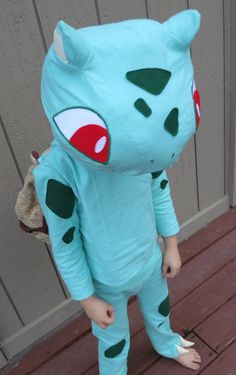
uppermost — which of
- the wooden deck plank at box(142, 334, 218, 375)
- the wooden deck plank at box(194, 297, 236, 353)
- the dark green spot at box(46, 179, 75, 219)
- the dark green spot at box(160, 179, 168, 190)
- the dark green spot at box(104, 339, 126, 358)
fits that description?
the dark green spot at box(46, 179, 75, 219)

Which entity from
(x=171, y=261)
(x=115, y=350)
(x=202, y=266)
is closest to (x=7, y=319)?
(x=115, y=350)

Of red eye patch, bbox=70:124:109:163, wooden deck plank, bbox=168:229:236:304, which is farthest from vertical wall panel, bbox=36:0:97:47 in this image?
wooden deck plank, bbox=168:229:236:304

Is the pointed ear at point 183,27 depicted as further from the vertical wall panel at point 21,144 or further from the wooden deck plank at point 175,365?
the wooden deck plank at point 175,365

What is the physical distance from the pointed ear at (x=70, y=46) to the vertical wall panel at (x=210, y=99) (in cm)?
107

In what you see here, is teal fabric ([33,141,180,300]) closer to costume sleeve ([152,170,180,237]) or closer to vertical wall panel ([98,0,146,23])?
costume sleeve ([152,170,180,237])

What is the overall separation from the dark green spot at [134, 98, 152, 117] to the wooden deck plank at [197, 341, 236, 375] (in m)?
1.14

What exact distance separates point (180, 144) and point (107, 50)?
0.20 m

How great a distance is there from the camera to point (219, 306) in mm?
1632

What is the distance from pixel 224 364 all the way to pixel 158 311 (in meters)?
0.41

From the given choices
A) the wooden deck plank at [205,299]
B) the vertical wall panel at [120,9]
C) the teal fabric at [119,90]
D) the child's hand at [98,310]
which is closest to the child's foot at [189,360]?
the wooden deck plank at [205,299]

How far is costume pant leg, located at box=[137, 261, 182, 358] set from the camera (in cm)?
114

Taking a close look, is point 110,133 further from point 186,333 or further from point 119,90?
point 186,333

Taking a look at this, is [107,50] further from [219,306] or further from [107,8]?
[219,306]

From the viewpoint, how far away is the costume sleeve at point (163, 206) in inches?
40.1
